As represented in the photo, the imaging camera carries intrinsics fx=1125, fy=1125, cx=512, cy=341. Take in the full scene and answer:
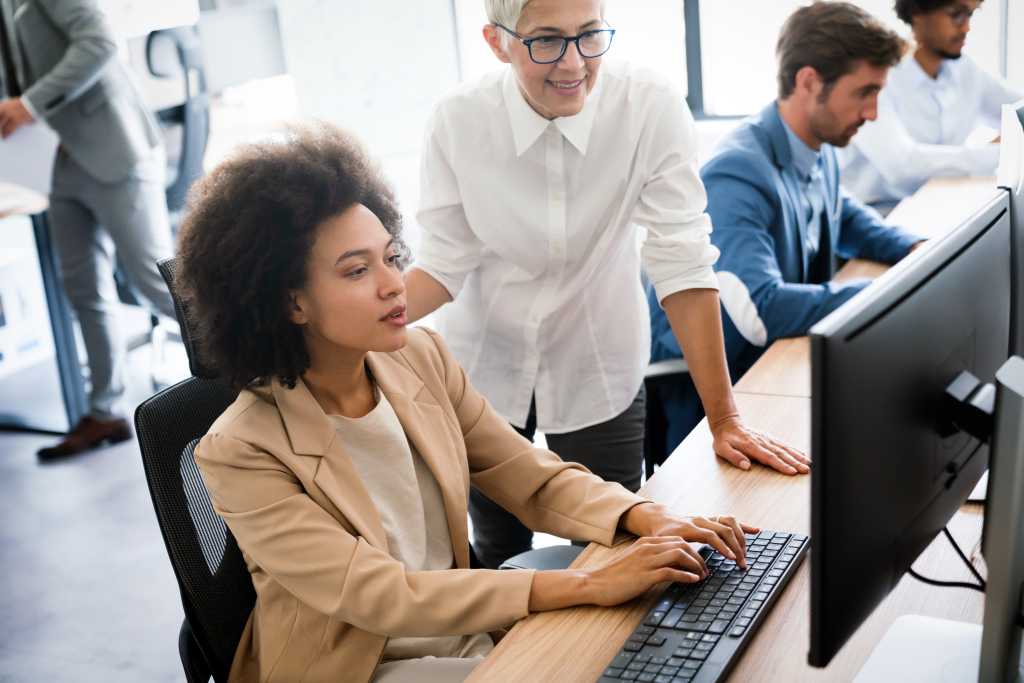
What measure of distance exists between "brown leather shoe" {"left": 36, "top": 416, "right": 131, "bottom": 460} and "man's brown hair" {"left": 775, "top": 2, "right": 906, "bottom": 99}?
2601 millimetres

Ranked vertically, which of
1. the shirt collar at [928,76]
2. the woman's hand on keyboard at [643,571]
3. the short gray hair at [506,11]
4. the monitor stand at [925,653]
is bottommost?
the monitor stand at [925,653]

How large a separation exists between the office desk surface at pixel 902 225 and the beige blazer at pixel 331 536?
0.42 m

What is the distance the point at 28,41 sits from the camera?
365 centimetres

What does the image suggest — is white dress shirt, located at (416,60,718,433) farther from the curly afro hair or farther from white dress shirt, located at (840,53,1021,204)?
white dress shirt, located at (840,53,1021,204)

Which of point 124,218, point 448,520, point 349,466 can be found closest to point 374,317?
point 349,466

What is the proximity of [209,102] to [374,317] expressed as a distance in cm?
298

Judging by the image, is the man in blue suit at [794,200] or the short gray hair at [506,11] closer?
the short gray hair at [506,11]

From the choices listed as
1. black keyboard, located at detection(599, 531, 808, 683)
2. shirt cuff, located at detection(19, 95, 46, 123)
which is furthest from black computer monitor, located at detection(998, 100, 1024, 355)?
shirt cuff, located at detection(19, 95, 46, 123)

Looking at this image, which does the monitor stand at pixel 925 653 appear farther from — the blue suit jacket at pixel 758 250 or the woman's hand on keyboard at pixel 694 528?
the blue suit jacket at pixel 758 250

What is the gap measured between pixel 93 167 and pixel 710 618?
10.4ft

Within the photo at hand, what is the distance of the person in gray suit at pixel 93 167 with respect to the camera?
12.0 feet

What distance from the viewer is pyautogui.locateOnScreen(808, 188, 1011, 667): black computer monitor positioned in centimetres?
86

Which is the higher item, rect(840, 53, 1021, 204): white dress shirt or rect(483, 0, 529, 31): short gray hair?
rect(483, 0, 529, 31): short gray hair

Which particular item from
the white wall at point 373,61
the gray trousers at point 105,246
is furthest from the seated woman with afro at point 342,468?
the white wall at point 373,61
